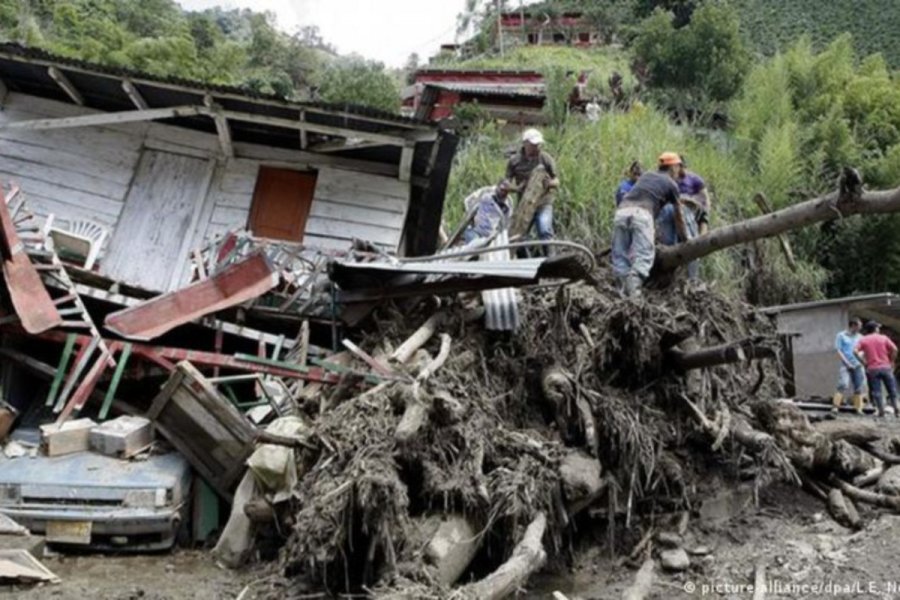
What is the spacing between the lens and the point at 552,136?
581 inches

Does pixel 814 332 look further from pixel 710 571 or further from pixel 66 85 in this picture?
pixel 66 85

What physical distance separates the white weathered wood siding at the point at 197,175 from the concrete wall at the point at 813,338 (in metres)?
7.68

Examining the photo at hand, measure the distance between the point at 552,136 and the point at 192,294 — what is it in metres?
9.21

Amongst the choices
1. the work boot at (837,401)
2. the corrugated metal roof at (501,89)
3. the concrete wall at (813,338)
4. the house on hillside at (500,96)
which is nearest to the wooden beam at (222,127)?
the work boot at (837,401)

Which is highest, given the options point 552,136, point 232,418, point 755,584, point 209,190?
point 552,136

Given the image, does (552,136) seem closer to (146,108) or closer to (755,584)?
(146,108)

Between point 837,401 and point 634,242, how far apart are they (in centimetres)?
618

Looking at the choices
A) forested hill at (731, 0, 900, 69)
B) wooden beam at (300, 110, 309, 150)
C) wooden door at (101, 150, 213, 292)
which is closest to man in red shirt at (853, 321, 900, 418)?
wooden beam at (300, 110, 309, 150)

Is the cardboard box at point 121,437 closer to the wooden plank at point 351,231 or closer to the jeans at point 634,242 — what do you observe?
the wooden plank at point 351,231

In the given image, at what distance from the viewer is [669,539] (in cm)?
664

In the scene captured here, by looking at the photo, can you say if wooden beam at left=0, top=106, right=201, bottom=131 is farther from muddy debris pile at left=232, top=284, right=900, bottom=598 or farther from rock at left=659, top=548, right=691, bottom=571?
rock at left=659, top=548, right=691, bottom=571

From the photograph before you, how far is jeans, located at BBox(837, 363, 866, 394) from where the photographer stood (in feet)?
39.3

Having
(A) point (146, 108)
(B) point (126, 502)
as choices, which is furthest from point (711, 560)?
(A) point (146, 108)

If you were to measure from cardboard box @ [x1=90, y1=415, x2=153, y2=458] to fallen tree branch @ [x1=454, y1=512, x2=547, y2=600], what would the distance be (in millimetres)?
3340
